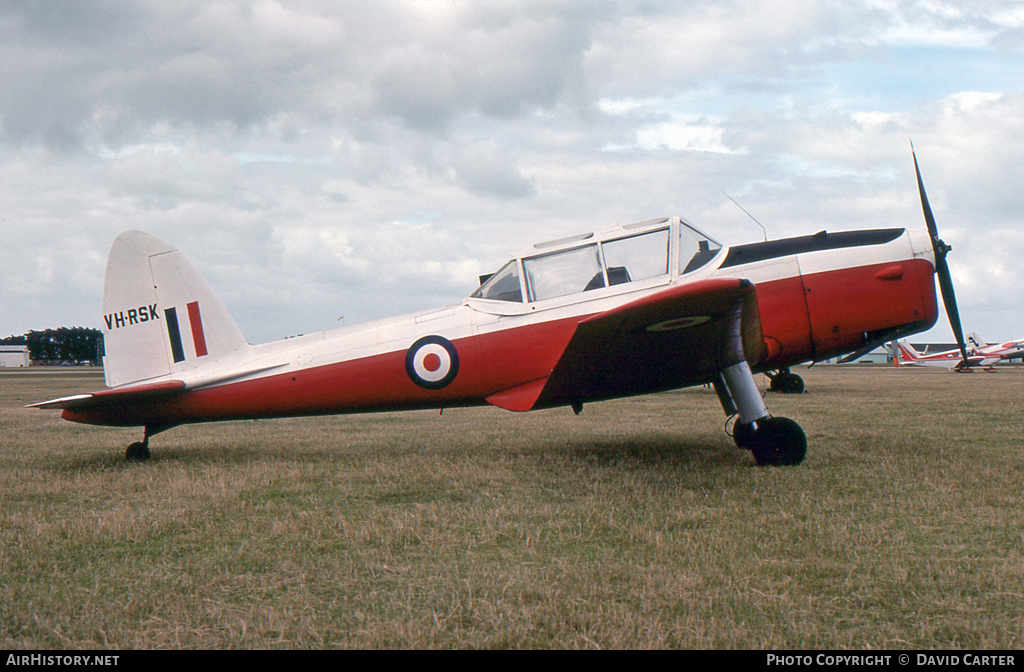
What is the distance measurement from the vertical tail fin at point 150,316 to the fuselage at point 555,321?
0.31 metres

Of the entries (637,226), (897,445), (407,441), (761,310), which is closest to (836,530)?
(761,310)

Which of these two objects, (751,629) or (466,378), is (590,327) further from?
(751,629)

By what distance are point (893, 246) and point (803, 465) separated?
2.33m

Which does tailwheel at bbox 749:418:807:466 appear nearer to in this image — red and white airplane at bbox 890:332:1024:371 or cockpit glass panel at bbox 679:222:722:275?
cockpit glass panel at bbox 679:222:722:275

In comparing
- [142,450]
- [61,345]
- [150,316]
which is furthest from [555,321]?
[61,345]

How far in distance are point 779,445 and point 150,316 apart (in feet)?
22.0

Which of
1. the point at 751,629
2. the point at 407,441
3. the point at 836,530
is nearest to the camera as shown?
the point at 751,629

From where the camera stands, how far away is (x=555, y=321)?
648cm

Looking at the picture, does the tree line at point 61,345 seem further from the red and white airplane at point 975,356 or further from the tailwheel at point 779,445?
the tailwheel at point 779,445

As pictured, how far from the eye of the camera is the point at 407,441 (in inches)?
343

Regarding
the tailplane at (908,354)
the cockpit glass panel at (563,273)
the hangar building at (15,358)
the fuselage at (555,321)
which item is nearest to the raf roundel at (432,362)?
the fuselage at (555,321)

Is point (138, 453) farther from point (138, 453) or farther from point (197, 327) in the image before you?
point (197, 327)

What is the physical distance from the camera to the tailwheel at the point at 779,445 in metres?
5.99

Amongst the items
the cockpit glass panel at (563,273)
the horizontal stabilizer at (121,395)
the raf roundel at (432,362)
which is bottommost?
the raf roundel at (432,362)
